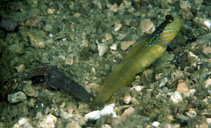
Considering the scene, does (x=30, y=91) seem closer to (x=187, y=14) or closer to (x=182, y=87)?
(x=182, y=87)

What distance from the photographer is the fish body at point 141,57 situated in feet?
11.4

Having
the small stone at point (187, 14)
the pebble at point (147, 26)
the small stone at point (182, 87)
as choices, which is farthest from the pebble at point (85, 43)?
the small stone at point (187, 14)

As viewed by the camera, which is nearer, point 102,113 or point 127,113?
point 127,113

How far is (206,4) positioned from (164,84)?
3.09 m

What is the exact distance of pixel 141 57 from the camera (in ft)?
12.1

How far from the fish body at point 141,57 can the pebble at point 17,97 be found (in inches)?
52.5

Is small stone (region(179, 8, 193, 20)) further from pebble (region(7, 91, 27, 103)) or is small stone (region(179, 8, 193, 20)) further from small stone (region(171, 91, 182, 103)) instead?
pebble (region(7, 91, 27, 103))

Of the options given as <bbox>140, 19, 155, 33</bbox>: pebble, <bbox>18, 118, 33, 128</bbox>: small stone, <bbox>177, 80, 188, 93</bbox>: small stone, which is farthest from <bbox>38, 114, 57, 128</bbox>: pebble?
<bbox>140, 19, 155, 33</bbox>: pebble

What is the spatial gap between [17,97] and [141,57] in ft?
7.65

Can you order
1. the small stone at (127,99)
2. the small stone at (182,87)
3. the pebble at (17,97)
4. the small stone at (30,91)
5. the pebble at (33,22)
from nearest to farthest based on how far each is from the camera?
the small stone at (182,87) → the small stone at (127,99) → the pebble at (17,97) → the small stone at (30,91) → the pebble at (33,22)

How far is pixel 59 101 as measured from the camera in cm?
347

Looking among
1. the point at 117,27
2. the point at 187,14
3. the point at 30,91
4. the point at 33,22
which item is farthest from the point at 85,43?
the point at 187,14

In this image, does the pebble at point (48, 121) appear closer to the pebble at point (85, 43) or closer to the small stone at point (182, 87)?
the pebble at point (85, 43)

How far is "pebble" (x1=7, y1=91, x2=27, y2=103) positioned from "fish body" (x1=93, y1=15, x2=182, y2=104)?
4.38 feet
